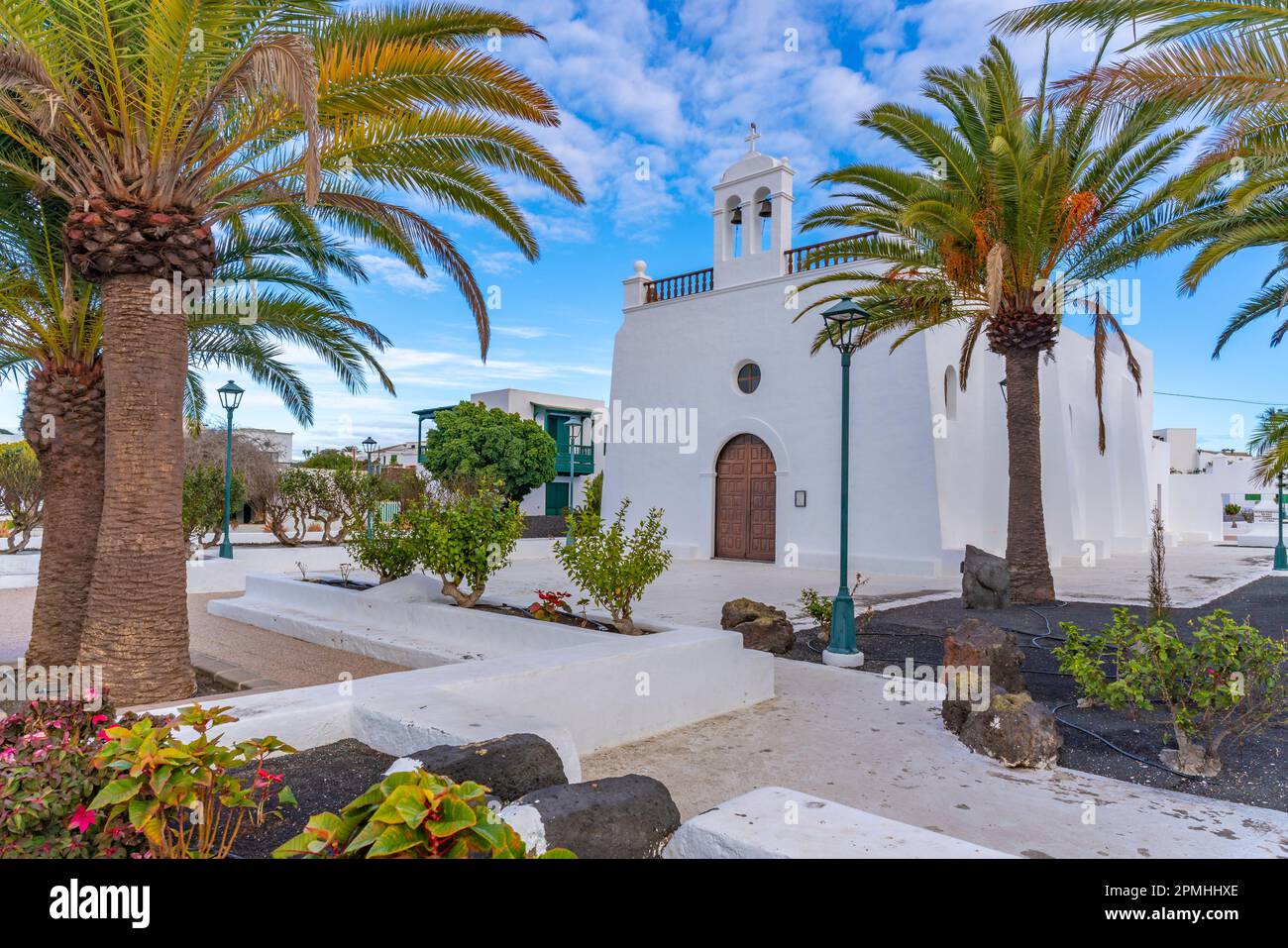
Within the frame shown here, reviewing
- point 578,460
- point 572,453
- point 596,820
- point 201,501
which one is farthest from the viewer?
point 578,460

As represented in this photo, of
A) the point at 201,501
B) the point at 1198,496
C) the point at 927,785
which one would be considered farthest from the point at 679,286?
the point at 1198,496

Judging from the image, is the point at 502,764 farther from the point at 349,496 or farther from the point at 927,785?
the point at 349,496

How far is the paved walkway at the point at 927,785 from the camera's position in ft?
11.4

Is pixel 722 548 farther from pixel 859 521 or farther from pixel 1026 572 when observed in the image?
pixel 1026 572

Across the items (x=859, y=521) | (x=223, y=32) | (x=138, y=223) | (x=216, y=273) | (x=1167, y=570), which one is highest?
(x=223, y=32)

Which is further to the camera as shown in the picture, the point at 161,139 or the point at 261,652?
the point at 261,652

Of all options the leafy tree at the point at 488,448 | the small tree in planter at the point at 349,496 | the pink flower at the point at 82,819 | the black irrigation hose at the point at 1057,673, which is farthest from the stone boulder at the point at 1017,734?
the leafy tree at the point at 488,448

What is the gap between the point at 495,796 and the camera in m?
2.94

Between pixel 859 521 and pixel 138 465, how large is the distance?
14.4m

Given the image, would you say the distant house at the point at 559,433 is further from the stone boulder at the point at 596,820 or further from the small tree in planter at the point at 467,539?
the stone boulder at the point at 596,820

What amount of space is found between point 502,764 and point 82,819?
1.32 meters

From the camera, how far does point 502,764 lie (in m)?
3.01

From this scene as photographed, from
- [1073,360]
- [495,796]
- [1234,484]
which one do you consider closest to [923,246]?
[495,796]

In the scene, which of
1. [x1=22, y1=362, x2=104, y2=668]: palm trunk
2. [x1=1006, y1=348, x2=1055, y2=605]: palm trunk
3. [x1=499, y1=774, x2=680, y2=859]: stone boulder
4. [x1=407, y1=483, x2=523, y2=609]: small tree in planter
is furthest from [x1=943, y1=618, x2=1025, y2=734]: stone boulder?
[x1=22, y1=362, x2=104, y2=668]: palm trunk
